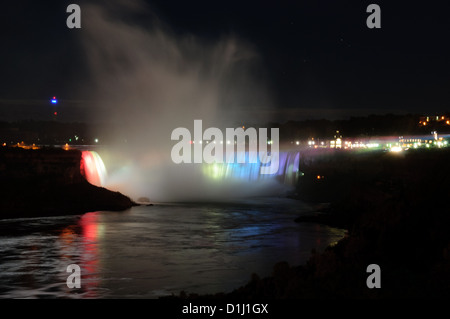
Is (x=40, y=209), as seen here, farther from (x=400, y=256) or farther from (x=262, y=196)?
(x=400, y=256)

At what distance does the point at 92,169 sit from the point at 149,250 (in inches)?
1135

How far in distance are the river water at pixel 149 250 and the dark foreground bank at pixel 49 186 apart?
2.28 m

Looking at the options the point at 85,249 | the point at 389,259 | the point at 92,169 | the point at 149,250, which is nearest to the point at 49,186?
the point at 92,169

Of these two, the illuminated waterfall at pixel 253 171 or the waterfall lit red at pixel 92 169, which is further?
the illuminated waterfall at pixel 253 171

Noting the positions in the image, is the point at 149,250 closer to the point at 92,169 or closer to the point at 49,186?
the point at 49,186

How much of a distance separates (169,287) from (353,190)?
2105cm

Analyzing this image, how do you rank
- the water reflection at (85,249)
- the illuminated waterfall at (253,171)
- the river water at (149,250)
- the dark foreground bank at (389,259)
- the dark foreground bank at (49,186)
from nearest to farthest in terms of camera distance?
the dark foreground bank at (389,259) → the water reflection at (85,249) → the river water at (149,250) → the dark foreground bank at (49,186) → the illuminated waterfall at (253,171)

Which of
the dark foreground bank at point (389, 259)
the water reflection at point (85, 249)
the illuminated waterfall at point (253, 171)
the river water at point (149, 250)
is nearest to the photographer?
the dark foreground bank at point (389, 259)

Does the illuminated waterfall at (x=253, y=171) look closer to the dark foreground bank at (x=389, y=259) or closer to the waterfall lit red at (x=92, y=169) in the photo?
the waterfall lit red at (x=92, y=169)

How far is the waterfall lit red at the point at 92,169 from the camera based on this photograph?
57.2 m

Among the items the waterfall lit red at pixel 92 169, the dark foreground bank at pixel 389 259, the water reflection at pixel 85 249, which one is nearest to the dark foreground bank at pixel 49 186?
the waterfall lit red at pixel 92 169

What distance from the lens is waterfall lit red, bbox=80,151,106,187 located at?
57.2m

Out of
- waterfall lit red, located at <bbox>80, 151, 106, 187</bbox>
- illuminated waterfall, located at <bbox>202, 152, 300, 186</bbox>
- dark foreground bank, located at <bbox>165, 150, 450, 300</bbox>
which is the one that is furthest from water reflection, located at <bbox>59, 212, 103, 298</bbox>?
illuminated waterfall, located at <bbox>202, 152, 300, 186</bbox>

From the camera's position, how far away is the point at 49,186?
50344 mm
